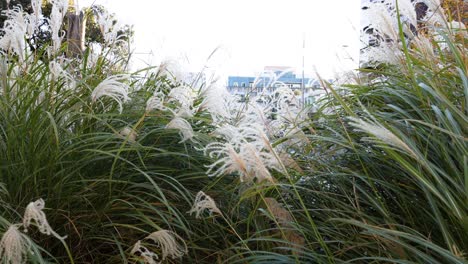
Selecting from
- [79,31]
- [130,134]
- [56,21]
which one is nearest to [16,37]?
[56,21]

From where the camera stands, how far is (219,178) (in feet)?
5.16

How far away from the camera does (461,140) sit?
1.30 meters

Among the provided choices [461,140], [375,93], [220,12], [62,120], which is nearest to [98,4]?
[62,120]

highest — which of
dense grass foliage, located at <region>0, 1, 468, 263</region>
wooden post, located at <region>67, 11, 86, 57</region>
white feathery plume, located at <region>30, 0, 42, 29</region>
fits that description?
white feathery plume, located at <region>30, 0, 42, 29</region>

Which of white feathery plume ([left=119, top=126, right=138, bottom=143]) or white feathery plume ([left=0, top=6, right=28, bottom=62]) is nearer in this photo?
white feathery plume ([left=119, top=126, right=138, bottom=143])

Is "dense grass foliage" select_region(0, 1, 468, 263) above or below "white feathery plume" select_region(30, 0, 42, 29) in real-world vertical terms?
below

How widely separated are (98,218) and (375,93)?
37.0 inches

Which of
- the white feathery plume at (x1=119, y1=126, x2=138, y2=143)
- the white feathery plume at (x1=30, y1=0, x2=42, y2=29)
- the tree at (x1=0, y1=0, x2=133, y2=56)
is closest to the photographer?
the white feathery plume at (x1=119, y1=126, x2=138, y2=143)

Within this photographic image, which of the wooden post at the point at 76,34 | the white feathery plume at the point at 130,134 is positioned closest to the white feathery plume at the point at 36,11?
the wooden post at the point at 76,34

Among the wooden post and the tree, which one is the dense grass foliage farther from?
the wooden post

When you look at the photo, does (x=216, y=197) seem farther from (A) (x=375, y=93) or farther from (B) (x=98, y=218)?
(A) (x=375, y=93)

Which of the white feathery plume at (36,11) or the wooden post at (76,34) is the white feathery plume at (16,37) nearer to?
the white feathery plume at (36,11)

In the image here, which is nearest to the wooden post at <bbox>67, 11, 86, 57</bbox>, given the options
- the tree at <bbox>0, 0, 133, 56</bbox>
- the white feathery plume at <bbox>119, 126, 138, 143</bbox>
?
the tree at <bbox>0, 0, 133, 56</bbox>

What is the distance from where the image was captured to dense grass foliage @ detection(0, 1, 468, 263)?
1.33 m
